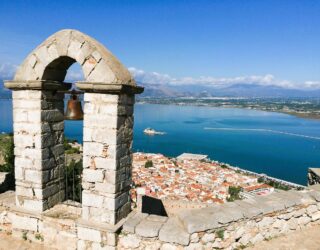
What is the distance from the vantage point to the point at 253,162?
194ft

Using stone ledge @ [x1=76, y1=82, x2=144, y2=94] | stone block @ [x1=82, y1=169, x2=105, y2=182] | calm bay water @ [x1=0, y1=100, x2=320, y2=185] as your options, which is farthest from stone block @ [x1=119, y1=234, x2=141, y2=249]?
calm bay water @ [x1=0, y1=100, x2=320, y2=185]

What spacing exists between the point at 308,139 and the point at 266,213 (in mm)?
85329

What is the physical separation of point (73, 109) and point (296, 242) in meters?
4.19

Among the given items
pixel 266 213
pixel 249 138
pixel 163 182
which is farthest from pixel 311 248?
pixel 249 138

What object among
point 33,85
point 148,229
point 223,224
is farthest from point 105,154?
point 223,224

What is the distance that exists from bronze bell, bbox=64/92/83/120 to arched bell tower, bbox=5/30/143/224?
0.61ft

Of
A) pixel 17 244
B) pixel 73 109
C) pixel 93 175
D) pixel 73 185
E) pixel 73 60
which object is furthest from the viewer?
pixel 73 185

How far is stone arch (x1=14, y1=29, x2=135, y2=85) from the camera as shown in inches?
170

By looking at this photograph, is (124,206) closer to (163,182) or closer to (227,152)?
(163,182)

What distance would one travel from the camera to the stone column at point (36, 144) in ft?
16.0

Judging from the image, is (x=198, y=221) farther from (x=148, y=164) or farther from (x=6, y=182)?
(x=148, y=164)

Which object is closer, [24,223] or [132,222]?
[132,222]

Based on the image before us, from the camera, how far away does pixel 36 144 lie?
4.89 metres

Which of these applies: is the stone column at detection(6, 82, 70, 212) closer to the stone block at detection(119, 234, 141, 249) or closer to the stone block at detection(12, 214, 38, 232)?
the stone block at detection(12, 214, 38, 232)
